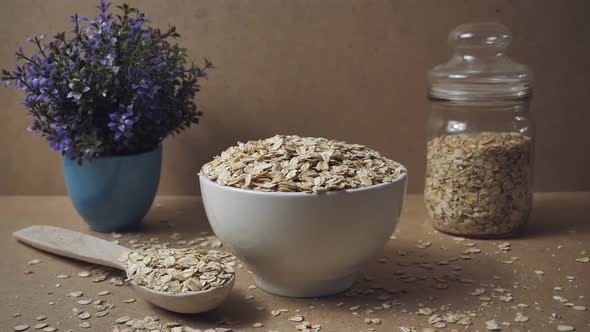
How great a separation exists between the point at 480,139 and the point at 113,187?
0.65 meters

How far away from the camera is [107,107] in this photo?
1.16 metres

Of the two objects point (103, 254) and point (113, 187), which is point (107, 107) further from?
point (103, 254)

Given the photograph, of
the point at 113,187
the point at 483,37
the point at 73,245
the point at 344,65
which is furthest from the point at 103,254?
the point at 483,37

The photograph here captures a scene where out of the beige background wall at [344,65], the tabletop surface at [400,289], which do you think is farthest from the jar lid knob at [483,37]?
the tabletop surface at [400,289]

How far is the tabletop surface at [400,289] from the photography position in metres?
0.86

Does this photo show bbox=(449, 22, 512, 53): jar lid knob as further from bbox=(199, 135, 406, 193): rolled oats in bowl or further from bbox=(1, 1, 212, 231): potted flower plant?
bbox=(1, 1, 212, 231): potted flower plant

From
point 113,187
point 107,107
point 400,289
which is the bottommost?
point 400,289

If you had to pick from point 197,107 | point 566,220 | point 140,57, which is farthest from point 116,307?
point 566,220

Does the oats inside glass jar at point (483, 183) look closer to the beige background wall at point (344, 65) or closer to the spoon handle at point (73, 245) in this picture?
the beige background wall at point (344, 65)

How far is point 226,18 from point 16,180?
59 cm

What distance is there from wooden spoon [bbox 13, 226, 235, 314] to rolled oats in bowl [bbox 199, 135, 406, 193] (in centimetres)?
14

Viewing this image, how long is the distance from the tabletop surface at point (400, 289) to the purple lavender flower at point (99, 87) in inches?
7.6

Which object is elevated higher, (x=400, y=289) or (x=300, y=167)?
(x=300, y=167)

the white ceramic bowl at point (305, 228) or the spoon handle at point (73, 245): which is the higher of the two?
the white ceramic bowl at point (305, 228)
